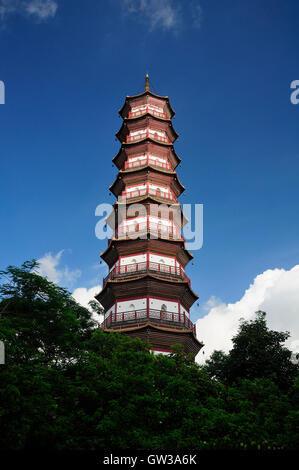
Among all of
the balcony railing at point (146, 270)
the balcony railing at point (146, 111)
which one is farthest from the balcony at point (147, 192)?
the balcony railing at point (146, 111)

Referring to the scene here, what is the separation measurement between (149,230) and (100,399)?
617 inches

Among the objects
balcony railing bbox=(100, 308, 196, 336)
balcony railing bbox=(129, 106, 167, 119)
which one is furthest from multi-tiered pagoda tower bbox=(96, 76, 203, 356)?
balcony railing bbox=(129, 106, 167, 119)

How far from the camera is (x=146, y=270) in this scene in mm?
25812

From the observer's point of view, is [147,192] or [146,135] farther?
[146,135]

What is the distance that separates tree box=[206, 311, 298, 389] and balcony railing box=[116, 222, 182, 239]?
24.5ft

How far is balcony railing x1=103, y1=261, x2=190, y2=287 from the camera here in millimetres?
26156

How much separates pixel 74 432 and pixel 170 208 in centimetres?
1993

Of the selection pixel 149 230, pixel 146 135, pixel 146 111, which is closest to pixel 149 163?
pixel 146 135

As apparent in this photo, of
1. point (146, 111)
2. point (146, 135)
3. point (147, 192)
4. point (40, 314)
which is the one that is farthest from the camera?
point (146, 111)

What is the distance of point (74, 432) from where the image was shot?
11.6 m

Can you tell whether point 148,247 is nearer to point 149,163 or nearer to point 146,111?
point 149,163

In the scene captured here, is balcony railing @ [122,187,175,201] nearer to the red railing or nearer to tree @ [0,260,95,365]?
the red railing

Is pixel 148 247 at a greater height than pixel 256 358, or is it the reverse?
pixel 148 247

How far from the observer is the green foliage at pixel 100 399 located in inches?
420
